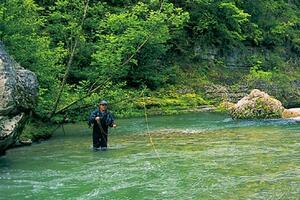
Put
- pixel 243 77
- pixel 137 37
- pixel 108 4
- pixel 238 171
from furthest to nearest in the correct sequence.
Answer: pixel 243 77, pixel 108 4, pixel 137 37, pixel 238 171

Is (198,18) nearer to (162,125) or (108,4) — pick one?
(108,4)

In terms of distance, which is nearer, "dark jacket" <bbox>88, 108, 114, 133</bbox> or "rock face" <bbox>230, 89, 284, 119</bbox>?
"dark jacket" <bbox>88, 108, 114, 133</bbox>

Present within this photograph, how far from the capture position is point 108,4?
3716 cm

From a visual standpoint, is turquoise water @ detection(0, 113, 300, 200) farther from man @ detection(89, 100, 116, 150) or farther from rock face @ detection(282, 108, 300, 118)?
rock face @ detection(282, 108, 300, 118)

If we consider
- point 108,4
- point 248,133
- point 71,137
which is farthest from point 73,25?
point 108,4

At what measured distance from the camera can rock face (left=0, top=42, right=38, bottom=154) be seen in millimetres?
13344

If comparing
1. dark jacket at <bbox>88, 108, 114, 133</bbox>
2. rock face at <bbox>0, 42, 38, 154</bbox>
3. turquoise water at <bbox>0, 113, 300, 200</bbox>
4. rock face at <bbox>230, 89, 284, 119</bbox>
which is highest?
rock face at <bbox>0, 42, 38, 154</bbox>

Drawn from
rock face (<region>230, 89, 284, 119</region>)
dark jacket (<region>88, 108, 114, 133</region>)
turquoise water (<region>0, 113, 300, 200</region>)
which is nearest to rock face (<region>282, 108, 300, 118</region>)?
rock face (<region>230, 89, 284, 119</region>)

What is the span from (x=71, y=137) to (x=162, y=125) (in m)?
5.19

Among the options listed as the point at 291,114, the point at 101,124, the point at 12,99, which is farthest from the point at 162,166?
the point at 291,114

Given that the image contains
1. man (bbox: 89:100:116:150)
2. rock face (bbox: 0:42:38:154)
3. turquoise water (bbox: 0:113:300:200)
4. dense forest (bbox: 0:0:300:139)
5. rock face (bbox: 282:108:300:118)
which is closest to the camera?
turquoise water (bbox: 0:113:300:200)

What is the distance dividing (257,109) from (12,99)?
15.3m

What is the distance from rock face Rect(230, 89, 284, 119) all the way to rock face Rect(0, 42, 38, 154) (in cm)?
1316

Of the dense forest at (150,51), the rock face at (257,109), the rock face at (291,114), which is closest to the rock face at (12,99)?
the dense forest at (150,51)
